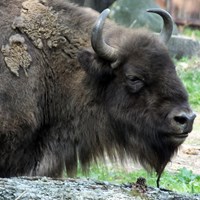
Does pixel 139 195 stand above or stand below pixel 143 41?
below

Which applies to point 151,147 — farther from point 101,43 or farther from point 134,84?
point 101,43

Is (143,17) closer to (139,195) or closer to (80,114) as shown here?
(80,114)

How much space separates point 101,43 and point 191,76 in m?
6.70

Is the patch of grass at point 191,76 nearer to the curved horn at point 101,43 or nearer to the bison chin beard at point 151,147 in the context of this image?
the bison chin beard at point 151,147

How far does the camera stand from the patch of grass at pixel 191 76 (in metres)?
11.0

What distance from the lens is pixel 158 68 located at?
591 centimetres

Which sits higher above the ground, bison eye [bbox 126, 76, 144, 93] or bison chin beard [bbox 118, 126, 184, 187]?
bison eye [bbox 126, 76, 144, 93]

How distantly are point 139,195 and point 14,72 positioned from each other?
8.98ft

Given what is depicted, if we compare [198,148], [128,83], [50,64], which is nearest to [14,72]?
[50,64]

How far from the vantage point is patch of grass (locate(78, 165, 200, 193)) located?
6664 mm

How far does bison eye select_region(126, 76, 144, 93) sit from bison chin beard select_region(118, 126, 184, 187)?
376mm

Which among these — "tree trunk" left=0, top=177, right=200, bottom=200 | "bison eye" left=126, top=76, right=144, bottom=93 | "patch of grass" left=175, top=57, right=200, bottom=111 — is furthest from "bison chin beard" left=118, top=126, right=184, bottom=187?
"patch of grass" left=175, top=57, right=200, bottom=111

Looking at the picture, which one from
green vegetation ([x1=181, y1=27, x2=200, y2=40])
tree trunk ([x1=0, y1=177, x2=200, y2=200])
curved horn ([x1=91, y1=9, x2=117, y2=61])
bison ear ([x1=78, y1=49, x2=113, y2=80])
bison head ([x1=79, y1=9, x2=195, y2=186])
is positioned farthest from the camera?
green vegetation ([x1=181, y1=27, x2=200, y2=40])

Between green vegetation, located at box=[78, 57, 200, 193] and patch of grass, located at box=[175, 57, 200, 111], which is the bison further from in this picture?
patch of grass, located at box=[175, 57, 200, 111]
